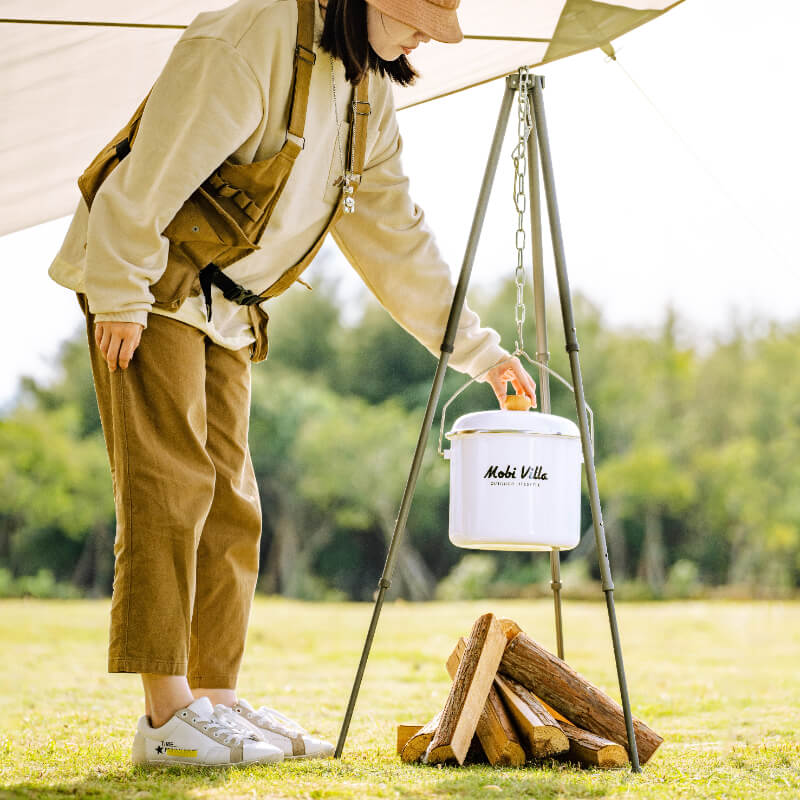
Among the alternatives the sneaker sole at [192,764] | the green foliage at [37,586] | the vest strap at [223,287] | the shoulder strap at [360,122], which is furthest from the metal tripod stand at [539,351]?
the green foliage at [37,586]

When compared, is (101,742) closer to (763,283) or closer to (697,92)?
(697,92)

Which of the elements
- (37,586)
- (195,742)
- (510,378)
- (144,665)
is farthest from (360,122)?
(37,586)

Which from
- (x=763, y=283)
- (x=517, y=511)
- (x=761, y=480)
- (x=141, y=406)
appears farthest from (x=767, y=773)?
(x=763, y=283)

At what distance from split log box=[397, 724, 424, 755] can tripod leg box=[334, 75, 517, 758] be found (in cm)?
14

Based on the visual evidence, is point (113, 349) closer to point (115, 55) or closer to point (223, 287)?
point (223, 287)

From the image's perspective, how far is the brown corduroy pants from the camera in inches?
75.7

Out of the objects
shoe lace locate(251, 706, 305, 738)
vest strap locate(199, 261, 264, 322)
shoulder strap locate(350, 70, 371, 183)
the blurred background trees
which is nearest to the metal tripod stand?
shoe lace locate(251, 706, 305, 738)

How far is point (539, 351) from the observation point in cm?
262

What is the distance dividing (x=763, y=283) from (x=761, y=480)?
366cm

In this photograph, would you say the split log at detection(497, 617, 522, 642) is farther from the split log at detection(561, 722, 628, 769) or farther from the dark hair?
the dark hair

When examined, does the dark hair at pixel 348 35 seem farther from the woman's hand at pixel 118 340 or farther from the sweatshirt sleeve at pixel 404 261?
the woman's hand at pixel 118 340

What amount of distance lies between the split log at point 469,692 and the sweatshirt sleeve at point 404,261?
0.62m

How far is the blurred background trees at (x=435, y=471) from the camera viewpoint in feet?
52.2

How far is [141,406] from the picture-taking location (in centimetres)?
199
